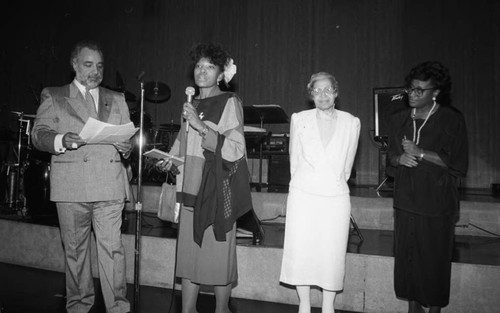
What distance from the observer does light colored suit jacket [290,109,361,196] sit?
8.65ft

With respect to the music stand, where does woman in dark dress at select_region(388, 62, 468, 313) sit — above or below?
below

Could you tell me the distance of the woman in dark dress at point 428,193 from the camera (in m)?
2.53

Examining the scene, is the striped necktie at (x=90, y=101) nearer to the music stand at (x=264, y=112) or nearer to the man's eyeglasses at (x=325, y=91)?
the man's eyeglasses at (x=325, y=91)

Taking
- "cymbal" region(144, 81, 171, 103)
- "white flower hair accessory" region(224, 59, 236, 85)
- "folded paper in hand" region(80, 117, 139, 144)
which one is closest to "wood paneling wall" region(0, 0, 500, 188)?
"cymbal" region(144, 81, 171, 103)

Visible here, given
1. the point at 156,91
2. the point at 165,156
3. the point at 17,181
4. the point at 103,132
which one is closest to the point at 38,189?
the point at 17,181

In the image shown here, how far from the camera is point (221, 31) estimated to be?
8289mm

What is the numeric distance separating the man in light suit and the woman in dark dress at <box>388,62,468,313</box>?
6.21 feet

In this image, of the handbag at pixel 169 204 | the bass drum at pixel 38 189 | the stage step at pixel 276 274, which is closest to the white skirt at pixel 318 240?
the stage step at pixel 276 274

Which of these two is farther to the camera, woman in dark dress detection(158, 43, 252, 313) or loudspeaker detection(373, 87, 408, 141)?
loudspeaker detection(373, 87, 408, 141)

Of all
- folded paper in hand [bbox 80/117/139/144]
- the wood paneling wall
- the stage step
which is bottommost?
the stage step

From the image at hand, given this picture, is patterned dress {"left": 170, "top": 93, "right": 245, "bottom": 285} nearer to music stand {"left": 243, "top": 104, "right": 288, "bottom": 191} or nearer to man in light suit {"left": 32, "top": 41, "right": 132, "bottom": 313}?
man in light suit {"left": 32, "top": 41, "right": 132, "bottom": 313}

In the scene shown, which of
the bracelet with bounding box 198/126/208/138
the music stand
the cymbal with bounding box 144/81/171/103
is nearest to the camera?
the bracelet with bounding box 198/126/208/138

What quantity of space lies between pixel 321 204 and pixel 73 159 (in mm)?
1658

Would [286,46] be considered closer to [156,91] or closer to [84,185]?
[156,91]
